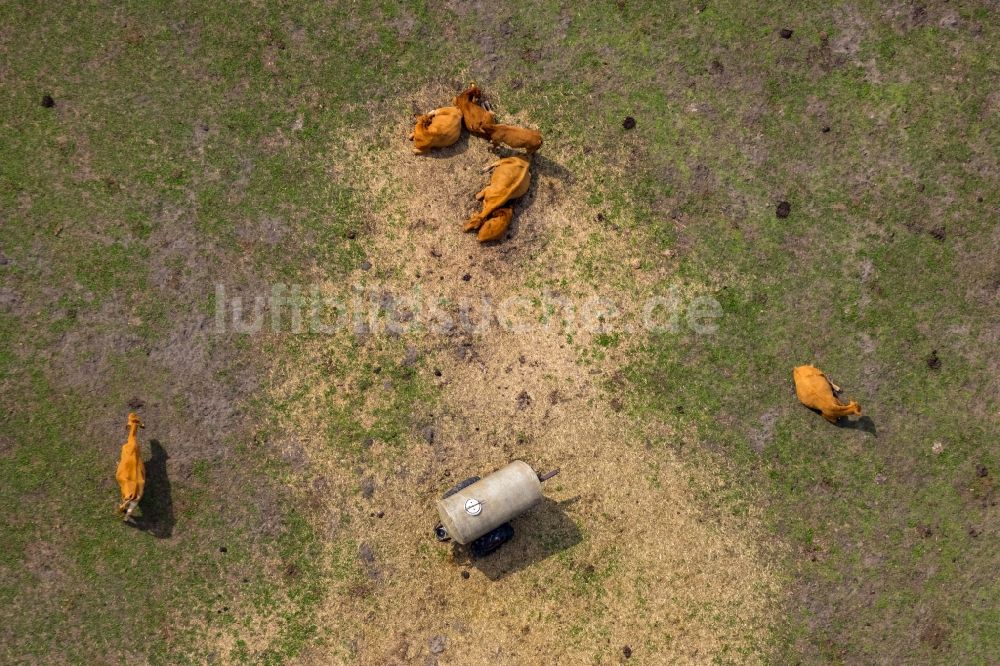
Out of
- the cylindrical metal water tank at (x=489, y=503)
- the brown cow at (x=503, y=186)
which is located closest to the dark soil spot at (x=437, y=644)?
the cylindrical metal water tank at (x=489, y=503)

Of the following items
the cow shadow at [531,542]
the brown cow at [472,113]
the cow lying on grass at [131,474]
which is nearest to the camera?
the cow lying on grass at [131,474]

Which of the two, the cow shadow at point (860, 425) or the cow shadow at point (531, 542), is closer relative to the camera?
the cow shadow at point (531, 542)

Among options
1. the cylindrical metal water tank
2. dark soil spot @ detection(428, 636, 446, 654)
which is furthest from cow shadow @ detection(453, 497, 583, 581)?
dark soil spot @ detection(428, 636, 446, 654)

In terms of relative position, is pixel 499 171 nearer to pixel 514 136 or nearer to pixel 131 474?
pixel 514 136

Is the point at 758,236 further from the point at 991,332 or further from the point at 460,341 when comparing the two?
the point at 460,341

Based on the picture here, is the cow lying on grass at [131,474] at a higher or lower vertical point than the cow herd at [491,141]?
lower

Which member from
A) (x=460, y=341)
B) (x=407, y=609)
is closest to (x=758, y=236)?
(x=460, y=341)

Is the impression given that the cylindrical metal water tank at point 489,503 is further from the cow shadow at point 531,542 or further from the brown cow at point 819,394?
the brown cow at point 819,394
